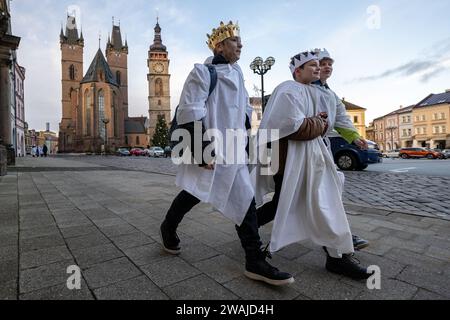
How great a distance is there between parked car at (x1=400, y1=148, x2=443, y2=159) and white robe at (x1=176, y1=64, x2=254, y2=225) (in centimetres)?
3940

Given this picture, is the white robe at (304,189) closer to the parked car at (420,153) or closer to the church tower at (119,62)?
the parked car at (420,153)

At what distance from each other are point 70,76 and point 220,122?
88.6m

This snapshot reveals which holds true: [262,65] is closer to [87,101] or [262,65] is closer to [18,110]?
[18,110]

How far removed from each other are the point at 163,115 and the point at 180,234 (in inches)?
3449

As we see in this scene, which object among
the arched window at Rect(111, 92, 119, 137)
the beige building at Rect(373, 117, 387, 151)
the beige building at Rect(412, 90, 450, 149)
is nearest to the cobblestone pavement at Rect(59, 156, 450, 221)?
the beige building at Rect(412, 90, 450, 149)

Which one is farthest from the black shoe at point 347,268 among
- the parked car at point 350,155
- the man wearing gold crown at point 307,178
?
the parked car at point 350,155

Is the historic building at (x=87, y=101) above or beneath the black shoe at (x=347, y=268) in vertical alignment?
above

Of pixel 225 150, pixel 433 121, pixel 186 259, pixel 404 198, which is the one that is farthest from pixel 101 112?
pixel 225 150

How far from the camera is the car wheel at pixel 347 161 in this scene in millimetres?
12570

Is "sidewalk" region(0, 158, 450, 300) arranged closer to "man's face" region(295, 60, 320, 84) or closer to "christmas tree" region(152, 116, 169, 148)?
"man's face" region(295, 60, 320, 84)

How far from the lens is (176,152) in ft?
8.07

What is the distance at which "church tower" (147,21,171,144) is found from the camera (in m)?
88.4

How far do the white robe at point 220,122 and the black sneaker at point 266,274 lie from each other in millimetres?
328
